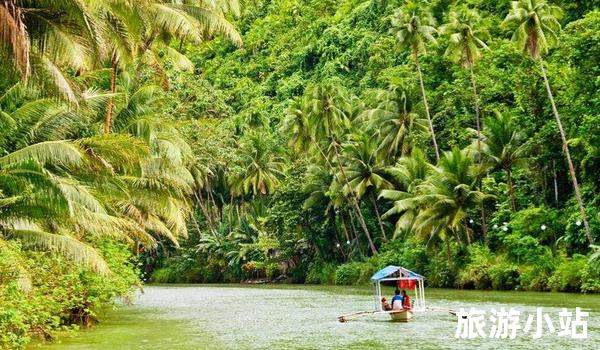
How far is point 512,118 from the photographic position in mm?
43188

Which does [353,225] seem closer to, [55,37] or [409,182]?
[409,182]

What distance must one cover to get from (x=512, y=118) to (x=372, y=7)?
A: 37.1 meters

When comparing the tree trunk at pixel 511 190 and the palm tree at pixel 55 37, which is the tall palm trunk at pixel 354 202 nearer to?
the tree trunk at pixel 511 190

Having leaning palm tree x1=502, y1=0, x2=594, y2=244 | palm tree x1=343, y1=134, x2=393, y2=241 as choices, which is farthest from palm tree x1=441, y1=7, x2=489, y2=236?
palm tree x1=343, y1=134, x2=393, y2=241

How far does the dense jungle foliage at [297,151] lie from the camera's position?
16328 millimetres

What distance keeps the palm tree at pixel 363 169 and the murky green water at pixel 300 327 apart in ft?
47.3

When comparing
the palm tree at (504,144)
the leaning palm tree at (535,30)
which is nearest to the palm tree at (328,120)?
the palm tree at (504,144)

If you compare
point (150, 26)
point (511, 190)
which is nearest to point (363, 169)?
point (511, 190)

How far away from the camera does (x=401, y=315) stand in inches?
983

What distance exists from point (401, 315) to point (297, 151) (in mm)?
33523

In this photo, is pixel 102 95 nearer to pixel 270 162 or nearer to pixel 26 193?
pixel 26 193

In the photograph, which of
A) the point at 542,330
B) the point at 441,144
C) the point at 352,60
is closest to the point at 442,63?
the point at 441,144

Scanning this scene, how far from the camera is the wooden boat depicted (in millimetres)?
24844

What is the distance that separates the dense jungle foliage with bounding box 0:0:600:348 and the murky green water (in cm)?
152
